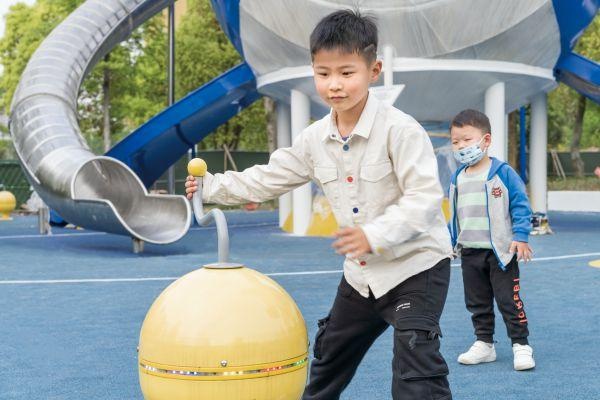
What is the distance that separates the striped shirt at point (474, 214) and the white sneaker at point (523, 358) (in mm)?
654

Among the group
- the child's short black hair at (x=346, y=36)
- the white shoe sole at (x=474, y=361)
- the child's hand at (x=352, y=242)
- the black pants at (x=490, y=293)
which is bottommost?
the white shoe sole at (x=474, y=361)

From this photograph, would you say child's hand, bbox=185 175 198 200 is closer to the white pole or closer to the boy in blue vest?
the boy in blue vest

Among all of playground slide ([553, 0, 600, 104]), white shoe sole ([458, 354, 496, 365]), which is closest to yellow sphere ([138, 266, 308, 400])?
white shoe sole ([458, 354, 496, 365])

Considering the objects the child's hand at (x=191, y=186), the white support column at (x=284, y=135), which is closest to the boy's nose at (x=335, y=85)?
the child's hand at (x=191, y=186)

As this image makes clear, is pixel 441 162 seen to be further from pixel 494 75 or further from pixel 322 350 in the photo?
pixel 322 350

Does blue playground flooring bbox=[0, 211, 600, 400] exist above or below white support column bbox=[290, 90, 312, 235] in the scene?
below

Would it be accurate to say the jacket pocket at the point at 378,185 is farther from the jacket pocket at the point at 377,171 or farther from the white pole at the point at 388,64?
the white pole at the point at 388,64

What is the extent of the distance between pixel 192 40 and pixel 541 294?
90.8 feet

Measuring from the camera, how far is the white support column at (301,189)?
16188mm

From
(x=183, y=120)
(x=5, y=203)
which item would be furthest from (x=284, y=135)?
(x=5, y=203)

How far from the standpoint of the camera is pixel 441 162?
1711cm

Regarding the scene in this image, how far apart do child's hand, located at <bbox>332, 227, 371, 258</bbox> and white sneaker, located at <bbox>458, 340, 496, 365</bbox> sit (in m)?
2.79

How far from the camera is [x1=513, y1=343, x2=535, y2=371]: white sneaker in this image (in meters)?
5.12

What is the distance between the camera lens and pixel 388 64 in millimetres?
13703
